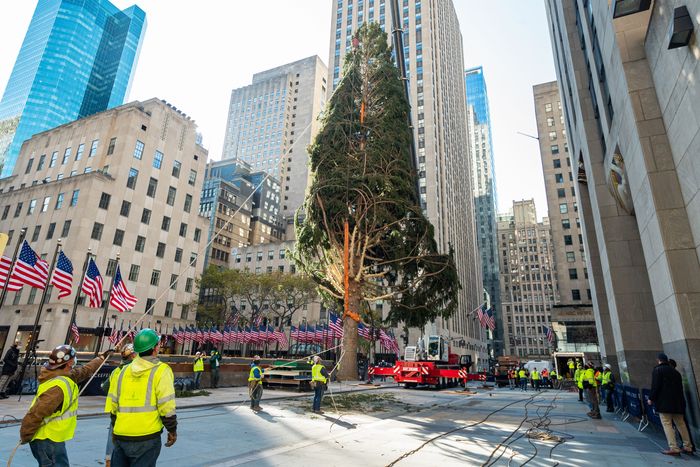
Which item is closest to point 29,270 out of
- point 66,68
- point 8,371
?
point 8,371

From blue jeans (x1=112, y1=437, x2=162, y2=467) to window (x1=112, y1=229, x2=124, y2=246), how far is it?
46681 mm

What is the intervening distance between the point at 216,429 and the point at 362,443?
3.50m

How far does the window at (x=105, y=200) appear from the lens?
1721 inches

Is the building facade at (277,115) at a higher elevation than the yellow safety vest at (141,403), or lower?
higher

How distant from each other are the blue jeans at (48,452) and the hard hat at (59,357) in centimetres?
73

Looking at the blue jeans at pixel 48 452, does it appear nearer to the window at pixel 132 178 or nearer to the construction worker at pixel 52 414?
the construction worker at pixel 52 414

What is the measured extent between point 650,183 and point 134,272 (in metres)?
48.1

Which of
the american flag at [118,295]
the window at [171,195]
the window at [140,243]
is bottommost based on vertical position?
the american flag at [118,295]

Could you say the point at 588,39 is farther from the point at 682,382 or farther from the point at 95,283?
the point at 95,283

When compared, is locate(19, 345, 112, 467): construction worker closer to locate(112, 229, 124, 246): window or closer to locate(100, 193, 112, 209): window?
locate(112, 229, 124, 246): window

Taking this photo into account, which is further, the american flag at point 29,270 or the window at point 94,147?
the window at point 94,147

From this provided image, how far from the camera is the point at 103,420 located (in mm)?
9945

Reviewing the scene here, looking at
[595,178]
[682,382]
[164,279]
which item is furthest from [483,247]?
[682,382]

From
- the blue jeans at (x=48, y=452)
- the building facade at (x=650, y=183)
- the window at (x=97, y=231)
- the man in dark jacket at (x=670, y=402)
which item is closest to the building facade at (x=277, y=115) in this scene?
the window at (x=97, y=231)
